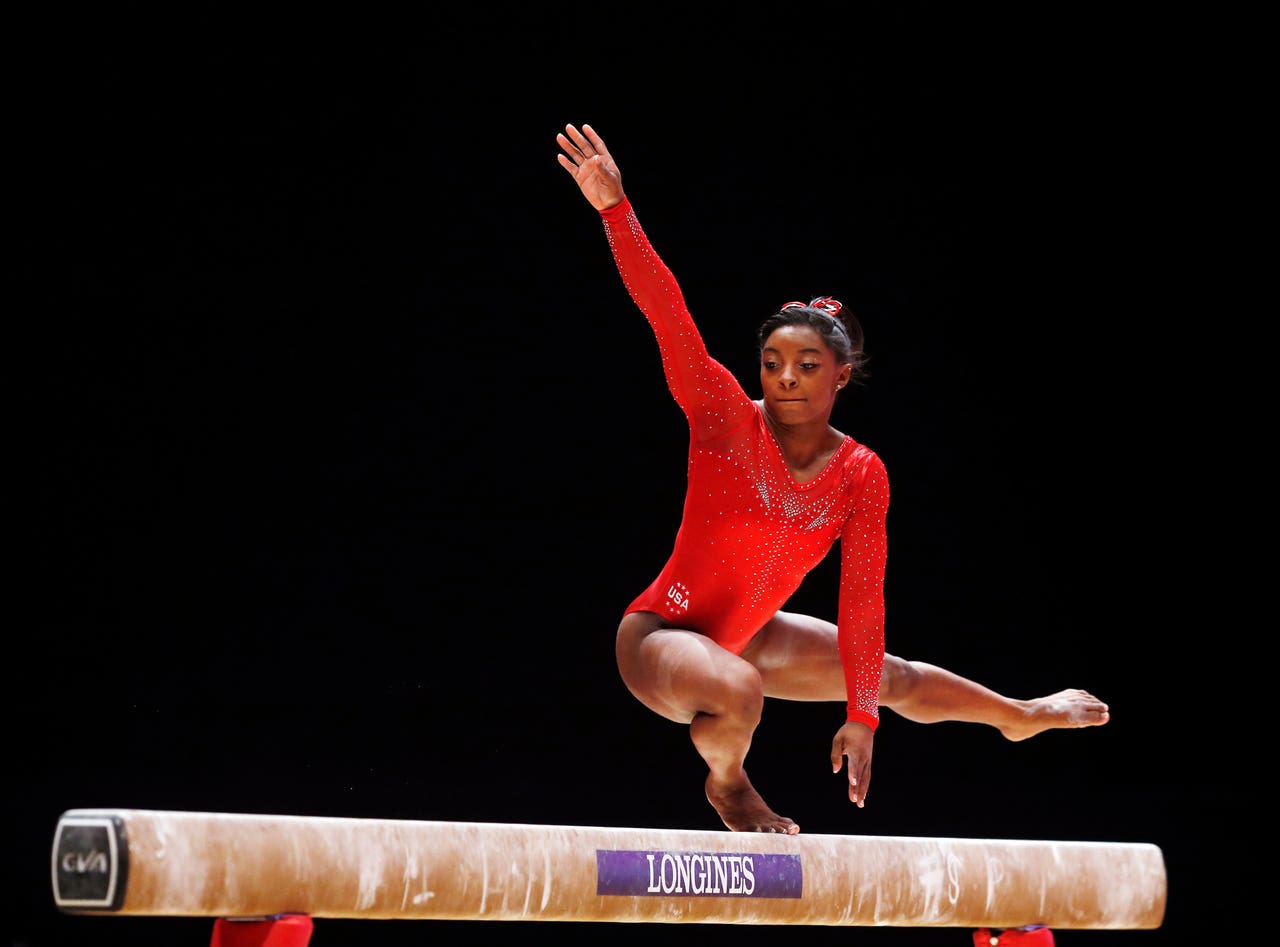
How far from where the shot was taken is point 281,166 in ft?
13.9

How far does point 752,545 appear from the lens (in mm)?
3346

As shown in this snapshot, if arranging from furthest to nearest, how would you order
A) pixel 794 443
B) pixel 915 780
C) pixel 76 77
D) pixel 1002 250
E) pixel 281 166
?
pixel 1002 250, pixel 915 780, pixel 281 166, pixel 76 77, pixel 794 443

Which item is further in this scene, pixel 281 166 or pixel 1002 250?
pixel 1002 250

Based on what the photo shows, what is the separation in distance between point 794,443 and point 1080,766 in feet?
8.38

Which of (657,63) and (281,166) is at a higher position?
(657,63)

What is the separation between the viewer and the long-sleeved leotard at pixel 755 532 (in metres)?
3.27

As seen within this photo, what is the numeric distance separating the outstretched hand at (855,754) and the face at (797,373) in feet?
2.38

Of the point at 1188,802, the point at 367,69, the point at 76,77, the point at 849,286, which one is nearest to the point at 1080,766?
the point at 1188,802

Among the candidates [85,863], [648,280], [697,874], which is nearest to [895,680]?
[697,874]

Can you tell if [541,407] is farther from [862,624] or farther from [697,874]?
[697,874]

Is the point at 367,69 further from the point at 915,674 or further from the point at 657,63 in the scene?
the point at 915,674

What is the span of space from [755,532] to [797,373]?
1.23ft

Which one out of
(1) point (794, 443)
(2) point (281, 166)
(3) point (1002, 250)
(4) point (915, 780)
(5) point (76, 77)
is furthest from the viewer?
(3) point (1002, 250)

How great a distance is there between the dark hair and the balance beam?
112 cm
